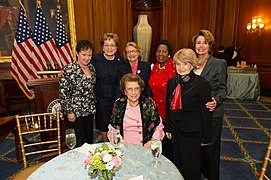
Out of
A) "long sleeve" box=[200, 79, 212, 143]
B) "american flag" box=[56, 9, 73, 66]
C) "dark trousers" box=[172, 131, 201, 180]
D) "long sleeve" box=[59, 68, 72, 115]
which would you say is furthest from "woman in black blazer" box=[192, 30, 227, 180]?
"american flag" box=[56, 9, 73, 66]

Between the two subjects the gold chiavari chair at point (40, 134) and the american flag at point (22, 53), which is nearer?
the gold chiavari chair at point (40, 134)

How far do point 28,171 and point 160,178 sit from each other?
137 centimetres

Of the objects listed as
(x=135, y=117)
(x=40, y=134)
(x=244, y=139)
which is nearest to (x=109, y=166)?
(x=135, y=117)

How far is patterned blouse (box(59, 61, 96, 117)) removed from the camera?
244cm

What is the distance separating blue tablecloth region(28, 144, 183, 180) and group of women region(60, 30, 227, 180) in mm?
463

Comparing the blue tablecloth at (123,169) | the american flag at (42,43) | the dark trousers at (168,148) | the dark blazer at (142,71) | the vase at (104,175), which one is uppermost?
the american flag at (42,43)

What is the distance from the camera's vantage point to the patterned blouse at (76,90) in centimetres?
244

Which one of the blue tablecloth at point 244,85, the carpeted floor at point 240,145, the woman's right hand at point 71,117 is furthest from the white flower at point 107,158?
the blue tablecloth at point 244,85

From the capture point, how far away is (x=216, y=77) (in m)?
2.10

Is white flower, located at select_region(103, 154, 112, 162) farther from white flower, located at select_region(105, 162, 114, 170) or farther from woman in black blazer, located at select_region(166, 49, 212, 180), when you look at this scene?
woman in black blazer, located at select_region(166, 49, 212, 180)

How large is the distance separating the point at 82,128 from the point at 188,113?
142 cm

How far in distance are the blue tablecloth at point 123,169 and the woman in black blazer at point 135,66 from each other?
1.26 meters

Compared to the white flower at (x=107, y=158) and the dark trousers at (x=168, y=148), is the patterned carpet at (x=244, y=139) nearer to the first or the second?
the dark trousers at (x=168, y=148)

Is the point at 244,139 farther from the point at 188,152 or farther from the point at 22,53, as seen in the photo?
the point at 22,53
